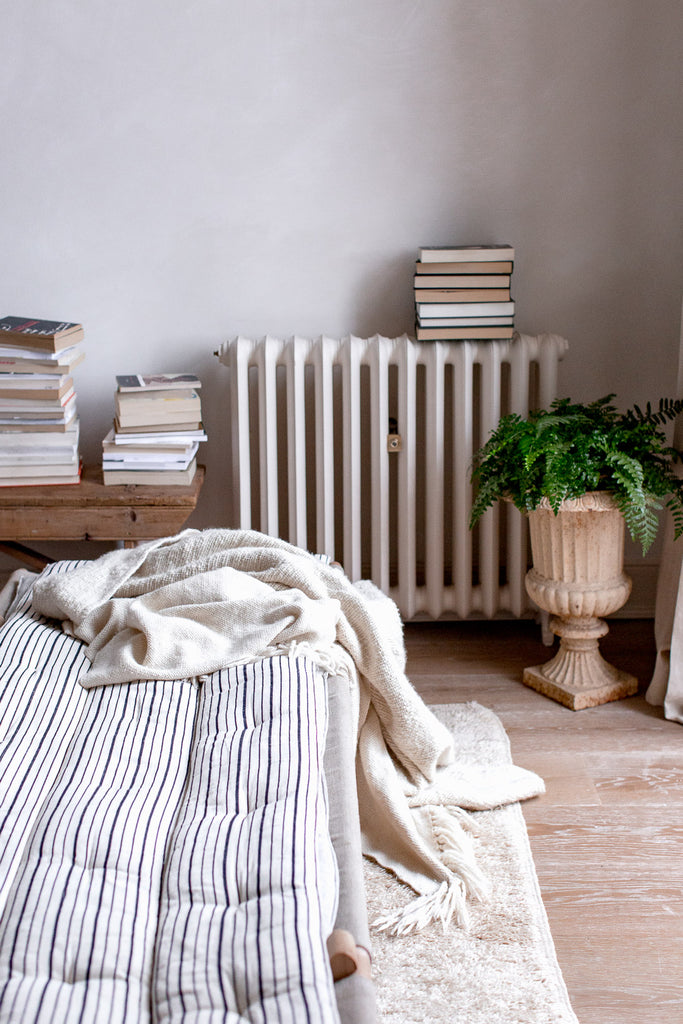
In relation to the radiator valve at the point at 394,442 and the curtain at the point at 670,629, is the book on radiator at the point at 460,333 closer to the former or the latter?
the radiator valve at the point at 394,442

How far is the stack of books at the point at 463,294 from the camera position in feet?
7.68

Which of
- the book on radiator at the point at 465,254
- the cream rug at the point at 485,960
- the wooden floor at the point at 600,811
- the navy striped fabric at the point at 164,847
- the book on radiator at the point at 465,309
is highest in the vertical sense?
the book on radiator at the point at 465,254

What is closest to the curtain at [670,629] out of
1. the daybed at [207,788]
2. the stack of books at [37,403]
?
the daybed at [207,788]

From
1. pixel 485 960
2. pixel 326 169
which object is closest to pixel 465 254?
pixel 326 169

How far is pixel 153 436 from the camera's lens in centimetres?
228

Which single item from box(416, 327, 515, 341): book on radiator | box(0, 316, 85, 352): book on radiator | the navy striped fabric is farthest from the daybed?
box(416, 327, 515, 341): book on radiator

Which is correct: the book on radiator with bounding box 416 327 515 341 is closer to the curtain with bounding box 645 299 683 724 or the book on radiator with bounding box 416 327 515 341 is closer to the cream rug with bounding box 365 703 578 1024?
the curtain with bounding box 645 299 683 724

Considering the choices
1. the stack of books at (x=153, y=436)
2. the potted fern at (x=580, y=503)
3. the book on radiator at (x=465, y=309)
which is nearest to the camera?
the potted fern at (x=580, y=503)

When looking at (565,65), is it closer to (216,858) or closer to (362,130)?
(362,130)

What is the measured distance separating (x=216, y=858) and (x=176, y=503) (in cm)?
130

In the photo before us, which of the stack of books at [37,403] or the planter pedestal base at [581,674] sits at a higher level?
the stack of books at [37,403]

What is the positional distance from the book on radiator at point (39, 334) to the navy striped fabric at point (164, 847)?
91 centimetres

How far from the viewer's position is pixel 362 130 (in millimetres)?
2439

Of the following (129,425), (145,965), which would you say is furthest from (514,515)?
(145,965)
